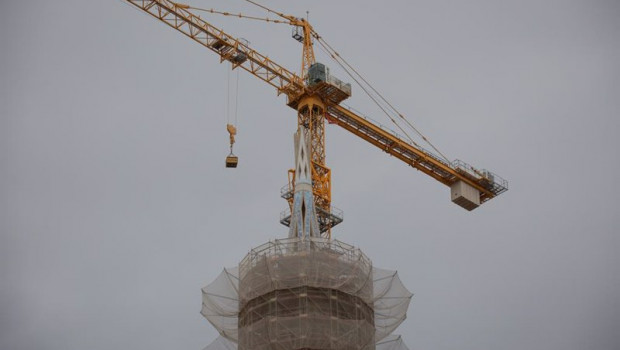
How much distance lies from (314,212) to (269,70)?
20448 mm

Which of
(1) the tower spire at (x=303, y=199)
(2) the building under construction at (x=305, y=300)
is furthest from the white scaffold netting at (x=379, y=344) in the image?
(1) the tower spire at (x=303, y=199)

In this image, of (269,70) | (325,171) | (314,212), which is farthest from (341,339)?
(269,70)

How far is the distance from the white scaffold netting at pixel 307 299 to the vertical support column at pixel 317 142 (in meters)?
15.6

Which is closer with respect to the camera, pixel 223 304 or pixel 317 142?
pixel 223 304

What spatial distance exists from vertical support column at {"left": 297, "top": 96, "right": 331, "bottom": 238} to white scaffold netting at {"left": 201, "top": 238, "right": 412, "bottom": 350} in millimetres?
15649

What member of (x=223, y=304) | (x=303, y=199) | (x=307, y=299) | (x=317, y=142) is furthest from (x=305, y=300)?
(x=317, y=142)

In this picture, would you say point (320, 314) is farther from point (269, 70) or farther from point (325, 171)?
point (269, 70)

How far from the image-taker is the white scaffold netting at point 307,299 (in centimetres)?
10244

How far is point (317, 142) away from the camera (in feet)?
425

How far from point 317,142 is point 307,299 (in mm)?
29509

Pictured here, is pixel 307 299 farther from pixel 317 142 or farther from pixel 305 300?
pixel 317 142

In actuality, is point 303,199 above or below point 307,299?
above

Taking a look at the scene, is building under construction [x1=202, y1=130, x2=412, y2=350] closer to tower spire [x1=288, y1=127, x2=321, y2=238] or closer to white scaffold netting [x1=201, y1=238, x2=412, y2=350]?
white scaffold netting [x1=201, y1=238, x2=412, y2=350]

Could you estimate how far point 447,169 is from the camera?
13762 cm
